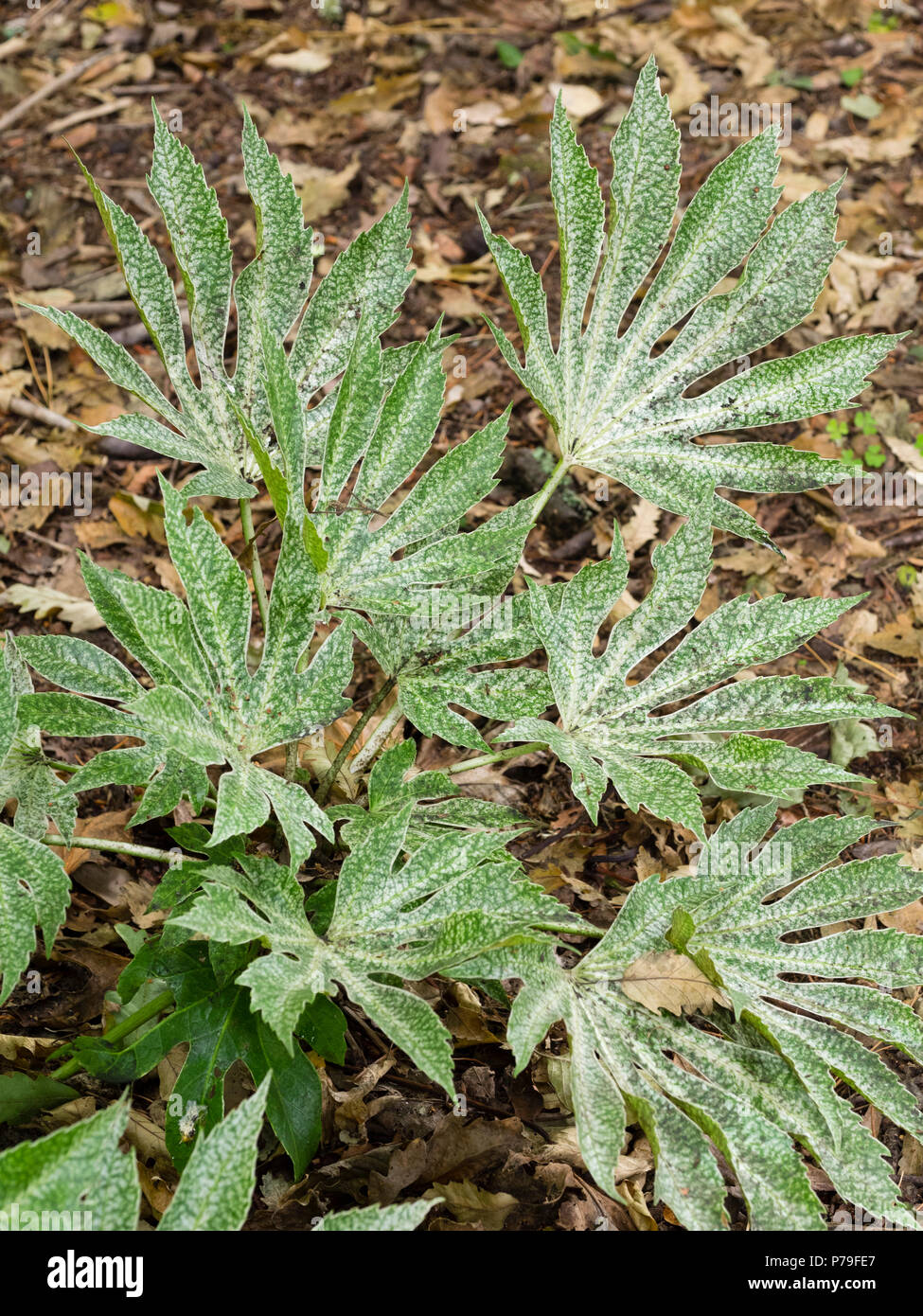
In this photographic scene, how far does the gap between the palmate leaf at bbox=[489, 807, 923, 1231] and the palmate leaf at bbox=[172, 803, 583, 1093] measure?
0.09m

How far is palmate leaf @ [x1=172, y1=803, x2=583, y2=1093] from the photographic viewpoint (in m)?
1.37

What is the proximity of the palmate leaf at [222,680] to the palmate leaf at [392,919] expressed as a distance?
96 millimetres

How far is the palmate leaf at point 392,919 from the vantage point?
1368 millimetres

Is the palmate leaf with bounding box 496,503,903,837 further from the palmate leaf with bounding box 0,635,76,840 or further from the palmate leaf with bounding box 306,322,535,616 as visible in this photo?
the palmate leaf with bounding box 0,635,76,840

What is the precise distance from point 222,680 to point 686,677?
72cm

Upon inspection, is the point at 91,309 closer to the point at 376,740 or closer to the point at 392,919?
the point at 376,740

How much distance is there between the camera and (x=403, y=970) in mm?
1455

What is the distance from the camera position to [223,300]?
6.08 ft

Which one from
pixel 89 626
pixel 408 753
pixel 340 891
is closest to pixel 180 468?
pixel 89 626

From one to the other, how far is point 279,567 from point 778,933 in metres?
0.95

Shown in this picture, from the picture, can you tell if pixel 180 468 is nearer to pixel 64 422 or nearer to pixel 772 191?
pixel 64 422

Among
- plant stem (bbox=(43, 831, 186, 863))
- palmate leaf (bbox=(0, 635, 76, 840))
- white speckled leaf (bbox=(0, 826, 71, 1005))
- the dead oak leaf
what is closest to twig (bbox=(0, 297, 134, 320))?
palmate leaf (bbox=(0, 635, 76, 840))

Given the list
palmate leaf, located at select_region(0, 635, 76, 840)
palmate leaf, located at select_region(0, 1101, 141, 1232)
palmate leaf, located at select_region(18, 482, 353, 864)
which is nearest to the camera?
palmate leaf, located at select_region(0, 1101, 141, 1232)

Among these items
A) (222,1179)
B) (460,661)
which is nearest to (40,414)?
(460,661)
